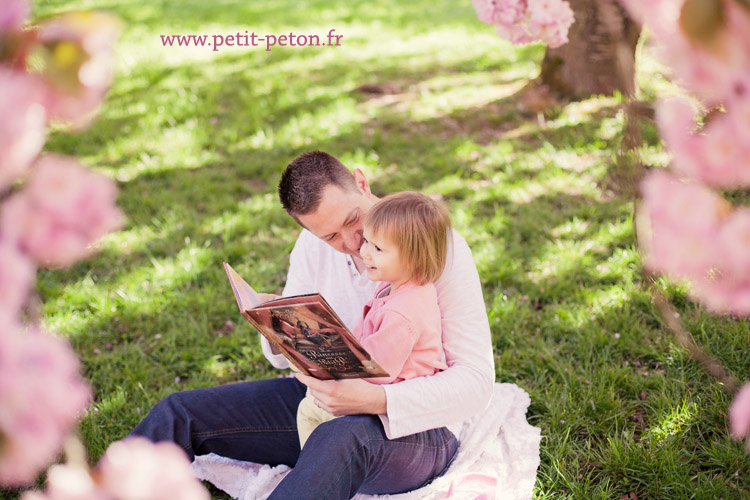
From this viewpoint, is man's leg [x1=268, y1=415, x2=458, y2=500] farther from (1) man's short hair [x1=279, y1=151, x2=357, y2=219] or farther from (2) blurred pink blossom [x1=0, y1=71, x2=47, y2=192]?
(2) blurred pink blossom [x1=0, y1=71, x2=47, y2=192]

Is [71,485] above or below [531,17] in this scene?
below

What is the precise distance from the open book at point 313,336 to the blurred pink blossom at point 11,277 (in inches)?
33.6

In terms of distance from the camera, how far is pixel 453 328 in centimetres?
186

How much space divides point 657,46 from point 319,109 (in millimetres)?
4702

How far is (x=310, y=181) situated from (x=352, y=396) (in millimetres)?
704

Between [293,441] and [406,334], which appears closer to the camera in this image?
[406,334]

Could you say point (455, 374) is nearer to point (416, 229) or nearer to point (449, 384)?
point (449, 384)

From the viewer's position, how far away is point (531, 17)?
87.9 inches

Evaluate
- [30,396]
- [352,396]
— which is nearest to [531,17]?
[352,396]

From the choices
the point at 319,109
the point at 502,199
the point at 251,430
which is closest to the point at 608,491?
the point at 251,430

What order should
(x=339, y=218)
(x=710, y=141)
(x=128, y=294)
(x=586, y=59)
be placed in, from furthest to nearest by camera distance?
(x=586, y=59) < (x=128, y=294) < (x=339, y=218) < (x=710, y=141)

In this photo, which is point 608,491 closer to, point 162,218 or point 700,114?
point 700,114

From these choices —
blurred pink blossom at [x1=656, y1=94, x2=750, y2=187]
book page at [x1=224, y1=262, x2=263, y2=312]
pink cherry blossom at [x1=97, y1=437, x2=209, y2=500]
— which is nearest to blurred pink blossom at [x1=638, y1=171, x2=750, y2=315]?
blurred pink blossom at [x1=656, y1=94, x2=750, y2=187]

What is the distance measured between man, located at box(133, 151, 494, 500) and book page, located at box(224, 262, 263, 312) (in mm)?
268
